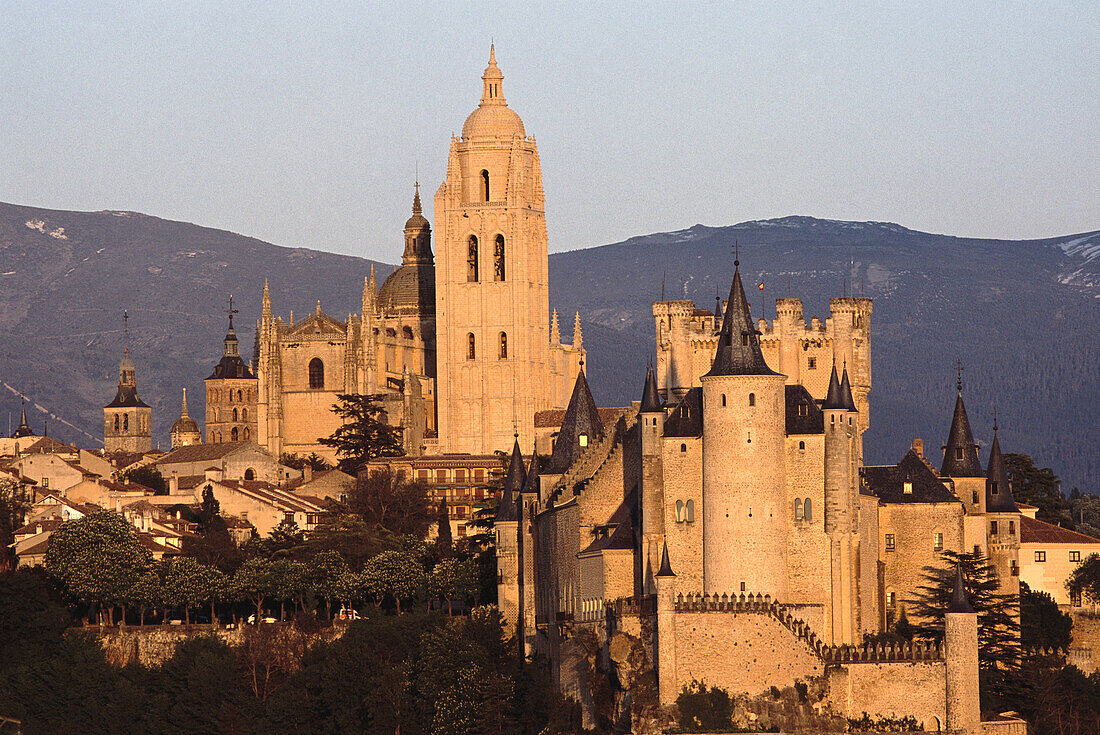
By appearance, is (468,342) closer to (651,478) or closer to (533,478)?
(533,478)

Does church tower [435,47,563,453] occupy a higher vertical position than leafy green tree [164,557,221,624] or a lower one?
higher

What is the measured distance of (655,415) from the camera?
67.6 metres

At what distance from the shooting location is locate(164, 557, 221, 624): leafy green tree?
82.2 metres

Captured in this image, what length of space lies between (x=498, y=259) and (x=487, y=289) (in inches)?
74.7

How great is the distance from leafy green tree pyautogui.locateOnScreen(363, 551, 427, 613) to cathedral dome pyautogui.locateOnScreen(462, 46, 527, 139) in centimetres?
4207

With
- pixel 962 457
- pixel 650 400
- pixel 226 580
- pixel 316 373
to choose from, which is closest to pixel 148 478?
pixel 316 373

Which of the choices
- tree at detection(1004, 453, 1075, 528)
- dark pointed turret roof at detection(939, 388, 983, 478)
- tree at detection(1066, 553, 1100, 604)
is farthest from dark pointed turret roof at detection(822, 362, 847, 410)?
tree at detection(1004, 453, 1075, 528)

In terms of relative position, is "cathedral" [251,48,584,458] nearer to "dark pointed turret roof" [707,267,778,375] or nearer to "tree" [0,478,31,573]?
"tree" [0,478,31,573]

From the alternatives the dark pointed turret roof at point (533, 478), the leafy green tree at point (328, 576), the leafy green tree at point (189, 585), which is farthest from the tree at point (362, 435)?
the dark pointed turret roof at point (533, 478)

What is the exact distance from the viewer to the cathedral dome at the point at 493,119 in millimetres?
121062

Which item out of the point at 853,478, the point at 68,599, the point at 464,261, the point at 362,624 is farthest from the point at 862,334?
the point at 464,261

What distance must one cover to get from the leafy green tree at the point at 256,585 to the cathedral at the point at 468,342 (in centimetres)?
3582

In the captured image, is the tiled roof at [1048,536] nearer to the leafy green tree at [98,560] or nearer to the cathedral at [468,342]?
the leafy green tree at [98,560]

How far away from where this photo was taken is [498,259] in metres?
121
